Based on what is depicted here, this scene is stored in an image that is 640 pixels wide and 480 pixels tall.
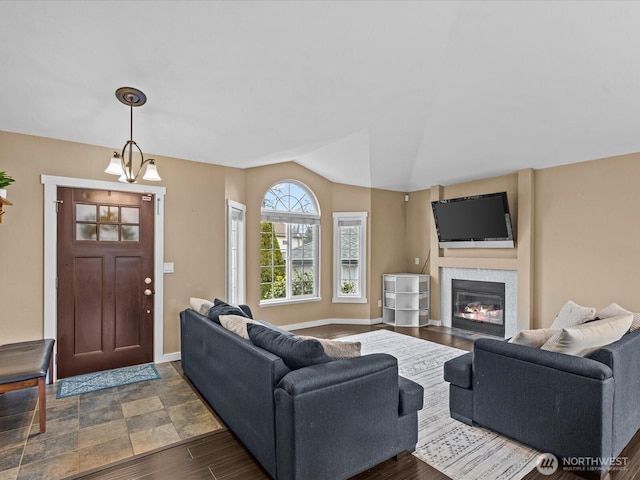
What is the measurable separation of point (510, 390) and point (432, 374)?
143 cm

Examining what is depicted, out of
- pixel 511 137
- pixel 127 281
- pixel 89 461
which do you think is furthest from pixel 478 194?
pixel 89 461

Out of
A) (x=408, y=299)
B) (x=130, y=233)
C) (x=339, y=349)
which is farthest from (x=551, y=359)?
(x=130, y=233)

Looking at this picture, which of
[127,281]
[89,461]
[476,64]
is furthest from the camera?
[127,281]

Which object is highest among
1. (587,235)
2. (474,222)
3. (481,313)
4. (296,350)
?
(474,222)

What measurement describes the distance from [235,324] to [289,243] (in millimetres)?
3244

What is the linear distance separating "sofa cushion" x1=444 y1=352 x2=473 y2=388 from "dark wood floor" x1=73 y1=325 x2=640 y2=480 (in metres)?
0.66

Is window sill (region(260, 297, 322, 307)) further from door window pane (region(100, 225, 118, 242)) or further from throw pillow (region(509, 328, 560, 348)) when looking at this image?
throw pillow (region(509, 328, 560, 348))

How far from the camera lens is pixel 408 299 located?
6051 mm

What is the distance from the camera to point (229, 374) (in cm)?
246

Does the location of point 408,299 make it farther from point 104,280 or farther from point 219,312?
point 104,280

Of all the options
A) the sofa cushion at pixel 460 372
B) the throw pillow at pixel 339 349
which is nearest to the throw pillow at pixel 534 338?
the sofa cushion at pixel 460 372

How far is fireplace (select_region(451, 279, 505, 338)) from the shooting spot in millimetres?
5180

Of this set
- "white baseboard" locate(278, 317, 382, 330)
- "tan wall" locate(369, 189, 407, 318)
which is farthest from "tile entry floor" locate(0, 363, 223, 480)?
"tan wall" locate(369, 189, 407, 318)

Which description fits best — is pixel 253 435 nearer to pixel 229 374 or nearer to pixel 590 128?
pixel 229 374
